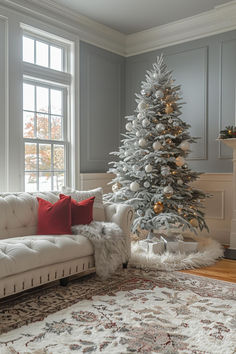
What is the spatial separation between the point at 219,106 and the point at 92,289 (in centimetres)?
323

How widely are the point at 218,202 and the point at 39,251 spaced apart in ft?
9.96

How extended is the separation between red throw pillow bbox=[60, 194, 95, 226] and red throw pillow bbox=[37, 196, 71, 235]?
135mm

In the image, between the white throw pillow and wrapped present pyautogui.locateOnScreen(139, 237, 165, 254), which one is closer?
the white throw pillow

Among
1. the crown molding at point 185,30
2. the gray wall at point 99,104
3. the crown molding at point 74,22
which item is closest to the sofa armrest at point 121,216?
the gray wall at point 99,104

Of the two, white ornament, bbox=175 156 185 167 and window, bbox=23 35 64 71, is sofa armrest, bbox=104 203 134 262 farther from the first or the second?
window, bbox=23 35 64 71

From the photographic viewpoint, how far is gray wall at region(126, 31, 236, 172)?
16.0ft

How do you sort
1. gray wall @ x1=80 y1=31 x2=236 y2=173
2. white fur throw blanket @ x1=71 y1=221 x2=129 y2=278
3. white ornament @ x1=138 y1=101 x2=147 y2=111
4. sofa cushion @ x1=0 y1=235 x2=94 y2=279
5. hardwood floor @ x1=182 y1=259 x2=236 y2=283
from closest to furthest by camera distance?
1. sofa cushion @ x1=0 y1=235 x2=94 y2=279
2. white fur throw blanket @ x1=71 y1=221 x2=129 y2=278
3. hardwood floor @ x1=182 y1=259 x2=236 y2=283
4. white ornament @ x1=138 y1=101 x2=147 y2=111
5. gray wall @ x1=80 y1=31 x2=236 y2=173

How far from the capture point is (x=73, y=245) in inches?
120

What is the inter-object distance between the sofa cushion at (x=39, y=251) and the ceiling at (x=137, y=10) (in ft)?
Result: 10.6

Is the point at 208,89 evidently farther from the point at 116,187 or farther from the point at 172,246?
the point at 172,246

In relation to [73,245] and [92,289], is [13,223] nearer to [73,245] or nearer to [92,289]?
[73,245]

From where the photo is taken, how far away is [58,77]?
4.92 metres

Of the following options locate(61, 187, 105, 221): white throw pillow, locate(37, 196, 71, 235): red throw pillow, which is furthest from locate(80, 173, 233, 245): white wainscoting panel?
locate(37, 196, 71, 235): red throw pillow

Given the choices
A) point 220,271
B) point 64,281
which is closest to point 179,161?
point 220,271
